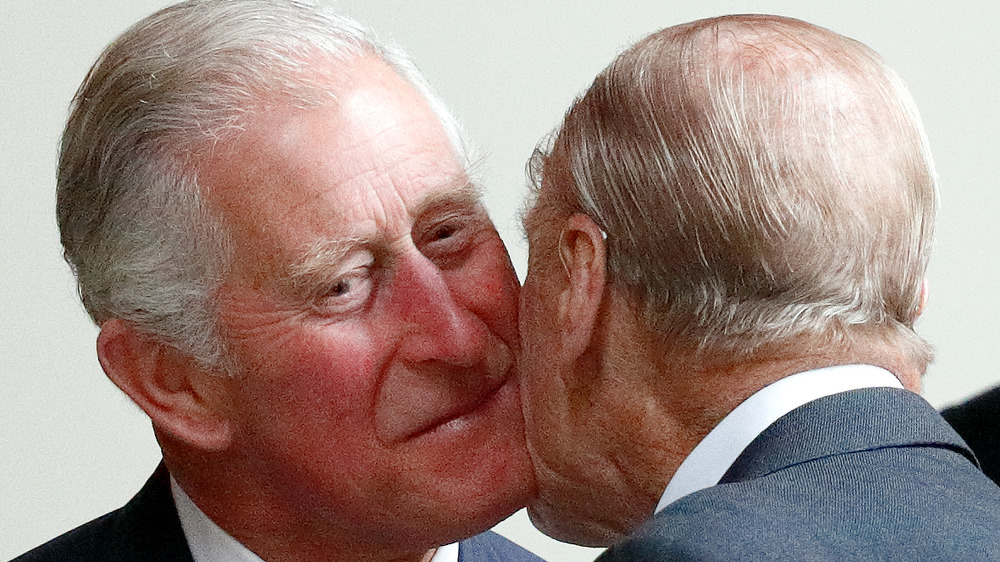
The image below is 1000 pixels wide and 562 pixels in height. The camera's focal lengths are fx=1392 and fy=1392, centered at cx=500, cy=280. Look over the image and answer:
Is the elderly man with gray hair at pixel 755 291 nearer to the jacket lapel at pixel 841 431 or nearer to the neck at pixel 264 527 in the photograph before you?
the jacket lapel at pixel 841 431

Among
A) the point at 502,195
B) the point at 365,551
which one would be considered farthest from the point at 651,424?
the point at 502,195

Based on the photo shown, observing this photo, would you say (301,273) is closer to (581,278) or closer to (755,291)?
(581,278)

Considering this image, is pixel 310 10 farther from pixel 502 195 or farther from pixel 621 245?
pixel 502 195

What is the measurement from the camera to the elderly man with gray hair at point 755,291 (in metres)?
1.32

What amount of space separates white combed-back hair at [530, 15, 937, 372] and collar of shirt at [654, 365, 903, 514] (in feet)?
0.13

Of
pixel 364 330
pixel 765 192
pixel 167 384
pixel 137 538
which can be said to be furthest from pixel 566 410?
pixel 137 538

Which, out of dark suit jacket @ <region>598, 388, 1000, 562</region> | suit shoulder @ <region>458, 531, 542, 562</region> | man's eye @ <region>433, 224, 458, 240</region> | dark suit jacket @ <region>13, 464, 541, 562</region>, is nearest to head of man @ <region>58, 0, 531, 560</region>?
man's eye @ <region>433, 224, 458, 240</region>

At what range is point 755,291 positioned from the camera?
1.44 metres

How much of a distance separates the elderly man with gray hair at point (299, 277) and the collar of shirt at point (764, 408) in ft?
1.06

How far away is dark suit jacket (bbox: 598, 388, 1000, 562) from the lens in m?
1.23

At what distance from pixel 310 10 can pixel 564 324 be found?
1.80ft

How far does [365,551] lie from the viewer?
1788mm

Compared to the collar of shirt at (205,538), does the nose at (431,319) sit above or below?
above

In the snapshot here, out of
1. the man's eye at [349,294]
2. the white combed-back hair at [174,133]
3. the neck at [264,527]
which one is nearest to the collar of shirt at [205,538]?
the neck at [264,527]
